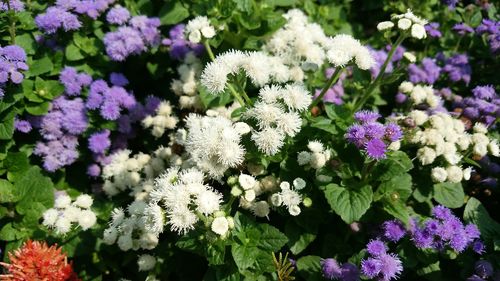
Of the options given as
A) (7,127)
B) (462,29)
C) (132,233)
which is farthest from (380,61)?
(7,127)

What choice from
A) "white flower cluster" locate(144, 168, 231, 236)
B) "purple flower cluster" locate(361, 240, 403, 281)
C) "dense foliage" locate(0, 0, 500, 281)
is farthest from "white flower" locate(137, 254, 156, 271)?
"purple flower cluster" locate(361, 240, 403, 281)

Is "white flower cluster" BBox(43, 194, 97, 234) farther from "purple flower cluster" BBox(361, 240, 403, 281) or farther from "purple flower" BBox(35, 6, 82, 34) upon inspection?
"purple flower cluster" BBox(361, 240, 403, 281)

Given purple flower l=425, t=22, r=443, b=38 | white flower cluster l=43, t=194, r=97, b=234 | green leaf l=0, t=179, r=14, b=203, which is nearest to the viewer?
white flower cluster l=43, t=194, r=97, b=234

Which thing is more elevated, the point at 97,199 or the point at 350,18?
the point at 350,18

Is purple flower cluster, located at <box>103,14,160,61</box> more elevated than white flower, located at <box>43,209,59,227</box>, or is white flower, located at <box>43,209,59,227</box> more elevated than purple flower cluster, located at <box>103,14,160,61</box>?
purple flower cluster, located at <box>103,14,160,61</box>

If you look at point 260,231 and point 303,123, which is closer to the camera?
point 260,231

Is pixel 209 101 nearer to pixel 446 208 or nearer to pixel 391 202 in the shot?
pixel 391 202

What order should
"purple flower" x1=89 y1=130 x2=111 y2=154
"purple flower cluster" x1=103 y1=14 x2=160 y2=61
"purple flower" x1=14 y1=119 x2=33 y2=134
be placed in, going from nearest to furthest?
1. "purple flower" x1=14 y1=119 x2=33 y2=134
2. "purple flower" x1=89 y1=130 x2=111 y2=154
3. "purple flower cluster" x1=103 y1=14 x2=160 y2=61

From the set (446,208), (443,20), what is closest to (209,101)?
(446,208)
